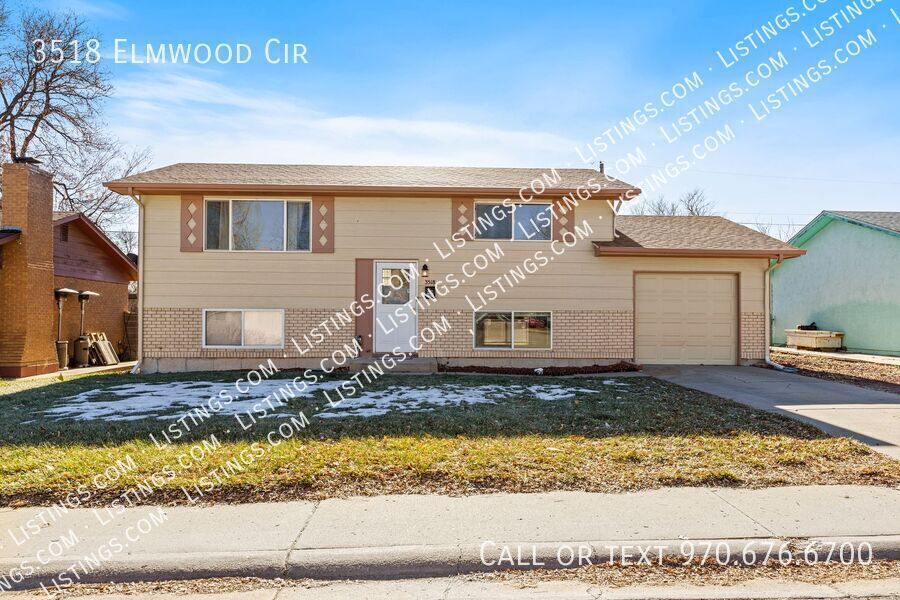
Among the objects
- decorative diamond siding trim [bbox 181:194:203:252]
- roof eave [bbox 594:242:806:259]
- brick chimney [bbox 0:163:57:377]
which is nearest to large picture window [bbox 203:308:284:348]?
decorative diamond siding trim [bbox 181:194:203:252]

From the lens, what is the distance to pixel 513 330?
12367 millimetres

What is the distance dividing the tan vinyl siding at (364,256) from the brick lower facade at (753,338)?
260 cm

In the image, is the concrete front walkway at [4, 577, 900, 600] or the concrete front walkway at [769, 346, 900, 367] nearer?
the concrete front walkway at [4, 577, 900, 600]

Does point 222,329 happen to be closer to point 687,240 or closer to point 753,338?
point 687,240

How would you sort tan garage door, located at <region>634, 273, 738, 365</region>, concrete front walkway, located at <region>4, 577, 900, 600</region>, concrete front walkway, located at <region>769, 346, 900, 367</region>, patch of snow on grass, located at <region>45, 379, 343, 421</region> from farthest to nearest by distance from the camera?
concrete front walkway, located at <region>769, 346, 900, 367</region>
tan garage door, located at <region>634, 273, 738, 365</region>
patch of snow on grass, located at <region>45, 379, 343, 421</region>
concrete front walkway, located at <region>4, 577, 900, 600</region>

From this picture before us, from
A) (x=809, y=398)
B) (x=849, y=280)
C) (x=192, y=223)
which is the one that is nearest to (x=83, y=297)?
(x=192, y=223)

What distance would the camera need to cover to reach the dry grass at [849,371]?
1038cm

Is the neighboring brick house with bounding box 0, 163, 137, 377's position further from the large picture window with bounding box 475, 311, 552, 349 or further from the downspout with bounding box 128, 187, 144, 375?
the large picture window with bounding box 475, 311, 552, 349

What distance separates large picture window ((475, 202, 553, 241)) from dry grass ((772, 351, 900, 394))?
6454 mm

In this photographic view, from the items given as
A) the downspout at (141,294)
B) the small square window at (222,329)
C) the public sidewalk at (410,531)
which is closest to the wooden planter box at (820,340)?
the public sidewalk at (410,531)

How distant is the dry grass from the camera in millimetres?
10383

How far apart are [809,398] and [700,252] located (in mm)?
4620

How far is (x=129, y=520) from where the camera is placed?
12.9 ft

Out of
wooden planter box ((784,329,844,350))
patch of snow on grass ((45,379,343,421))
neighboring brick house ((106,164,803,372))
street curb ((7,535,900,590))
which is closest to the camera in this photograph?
street curb ((7,535,900,590))
